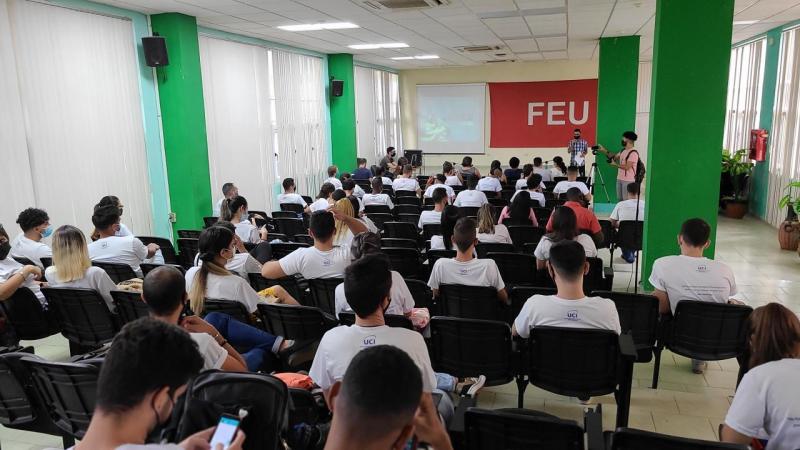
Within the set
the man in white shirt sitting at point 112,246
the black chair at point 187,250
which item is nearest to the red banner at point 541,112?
the black chair at point 187,250

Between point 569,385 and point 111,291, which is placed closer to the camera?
point 569,385

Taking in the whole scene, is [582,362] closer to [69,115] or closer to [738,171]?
[69,115]

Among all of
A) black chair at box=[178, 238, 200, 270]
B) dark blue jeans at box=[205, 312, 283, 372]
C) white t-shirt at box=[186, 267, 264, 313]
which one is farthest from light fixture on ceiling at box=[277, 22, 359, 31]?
dark blue jeans at box=[205, 312, 283, 372]

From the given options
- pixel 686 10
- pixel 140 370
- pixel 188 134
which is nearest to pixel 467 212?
pixel 686 10

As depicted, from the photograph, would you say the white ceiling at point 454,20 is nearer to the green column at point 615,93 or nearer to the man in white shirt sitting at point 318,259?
the green column at point 615,93

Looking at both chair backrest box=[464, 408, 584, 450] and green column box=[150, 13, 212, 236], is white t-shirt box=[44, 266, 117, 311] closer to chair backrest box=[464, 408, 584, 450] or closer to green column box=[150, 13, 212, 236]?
chair backrest box=[464, 408, 584, 450]

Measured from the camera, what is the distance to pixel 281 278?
4730mm

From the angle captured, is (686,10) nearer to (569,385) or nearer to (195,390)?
(569,385)

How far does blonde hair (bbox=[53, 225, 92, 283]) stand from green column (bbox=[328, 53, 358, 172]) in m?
10.6

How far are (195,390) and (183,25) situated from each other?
24.8 ft

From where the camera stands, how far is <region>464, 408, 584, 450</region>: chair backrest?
203 cm

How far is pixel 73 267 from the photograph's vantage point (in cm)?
424

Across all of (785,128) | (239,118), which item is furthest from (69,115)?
(785,128)

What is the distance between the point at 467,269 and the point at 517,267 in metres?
1.08
